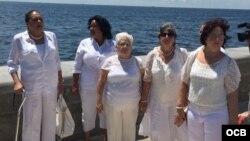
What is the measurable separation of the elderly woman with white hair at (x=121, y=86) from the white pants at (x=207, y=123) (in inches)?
37.8

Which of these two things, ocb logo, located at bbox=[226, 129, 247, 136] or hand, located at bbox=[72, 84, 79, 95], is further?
hand, located at bbox=[72, 84, 79, 95]

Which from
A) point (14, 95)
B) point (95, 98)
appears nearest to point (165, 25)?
point (95, 98)

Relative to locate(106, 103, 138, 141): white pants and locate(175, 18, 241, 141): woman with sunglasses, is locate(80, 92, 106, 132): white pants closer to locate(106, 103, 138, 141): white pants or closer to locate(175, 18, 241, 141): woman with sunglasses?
locate(106, 103, 138, 141): white pants

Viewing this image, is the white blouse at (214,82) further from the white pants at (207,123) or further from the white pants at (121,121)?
the white pants at (121,121)

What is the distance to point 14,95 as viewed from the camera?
5062 mm

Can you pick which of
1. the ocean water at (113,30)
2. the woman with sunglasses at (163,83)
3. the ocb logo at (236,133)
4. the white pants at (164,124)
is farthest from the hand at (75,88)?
the ocb logo at (236,133)

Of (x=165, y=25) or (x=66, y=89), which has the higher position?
(x=165, y=25)

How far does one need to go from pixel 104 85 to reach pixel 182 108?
1.03 meters

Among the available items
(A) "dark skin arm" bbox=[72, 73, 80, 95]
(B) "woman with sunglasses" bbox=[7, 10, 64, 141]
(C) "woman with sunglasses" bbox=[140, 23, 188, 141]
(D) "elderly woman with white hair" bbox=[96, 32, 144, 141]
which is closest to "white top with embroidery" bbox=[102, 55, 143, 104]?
(D) "elderly woman with white hair" bbox=[96, 32, 144, 141]

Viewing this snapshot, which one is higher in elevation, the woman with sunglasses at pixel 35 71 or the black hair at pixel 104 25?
the black hair at pixel 104 25

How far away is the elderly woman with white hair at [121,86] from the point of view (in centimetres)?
499

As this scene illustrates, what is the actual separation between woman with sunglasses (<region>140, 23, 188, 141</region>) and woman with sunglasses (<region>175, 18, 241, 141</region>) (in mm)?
585

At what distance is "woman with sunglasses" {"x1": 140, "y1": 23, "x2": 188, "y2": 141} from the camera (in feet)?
15.9

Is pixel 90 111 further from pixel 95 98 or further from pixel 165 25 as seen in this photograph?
pixel 165 25
